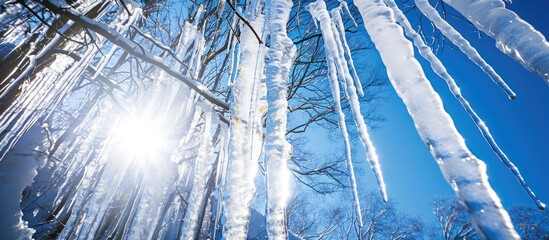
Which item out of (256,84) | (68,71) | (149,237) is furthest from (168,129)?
(256,84)

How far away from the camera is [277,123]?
1.25m

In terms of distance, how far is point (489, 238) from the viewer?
435 millimetres

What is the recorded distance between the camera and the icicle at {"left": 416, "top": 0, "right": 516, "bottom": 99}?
75cm

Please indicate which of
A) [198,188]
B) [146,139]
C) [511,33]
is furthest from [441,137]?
[146,139]

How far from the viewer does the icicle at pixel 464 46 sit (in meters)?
0.75

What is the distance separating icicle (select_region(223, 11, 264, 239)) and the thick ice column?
14 cm

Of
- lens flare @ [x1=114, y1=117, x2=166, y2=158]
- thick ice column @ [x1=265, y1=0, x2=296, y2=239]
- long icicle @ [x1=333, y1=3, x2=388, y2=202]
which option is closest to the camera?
long icicle @ [x1=333, y1=3, x2=388, y2=202]

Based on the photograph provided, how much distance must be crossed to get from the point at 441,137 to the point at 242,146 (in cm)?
94

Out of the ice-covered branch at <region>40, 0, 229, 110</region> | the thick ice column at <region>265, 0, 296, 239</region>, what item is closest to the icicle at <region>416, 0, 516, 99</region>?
the thick ice column at <region>265, 0, 296, 239</region>

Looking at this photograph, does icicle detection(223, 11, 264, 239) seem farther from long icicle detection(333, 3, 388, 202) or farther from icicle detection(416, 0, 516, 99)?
icicle detection(416, 0, 516, 99)

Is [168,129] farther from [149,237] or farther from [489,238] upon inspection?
[489,238]

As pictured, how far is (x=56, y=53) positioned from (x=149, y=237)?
230 centimetres

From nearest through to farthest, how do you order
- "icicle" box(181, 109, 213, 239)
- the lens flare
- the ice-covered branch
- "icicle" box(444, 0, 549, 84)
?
"icicle" box(444, 0, 549, 84) < the ice-covered branch < "icicle" box(181, 109, 213, 239) < the lens flare

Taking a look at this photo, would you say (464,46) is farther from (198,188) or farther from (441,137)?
(198,188)
